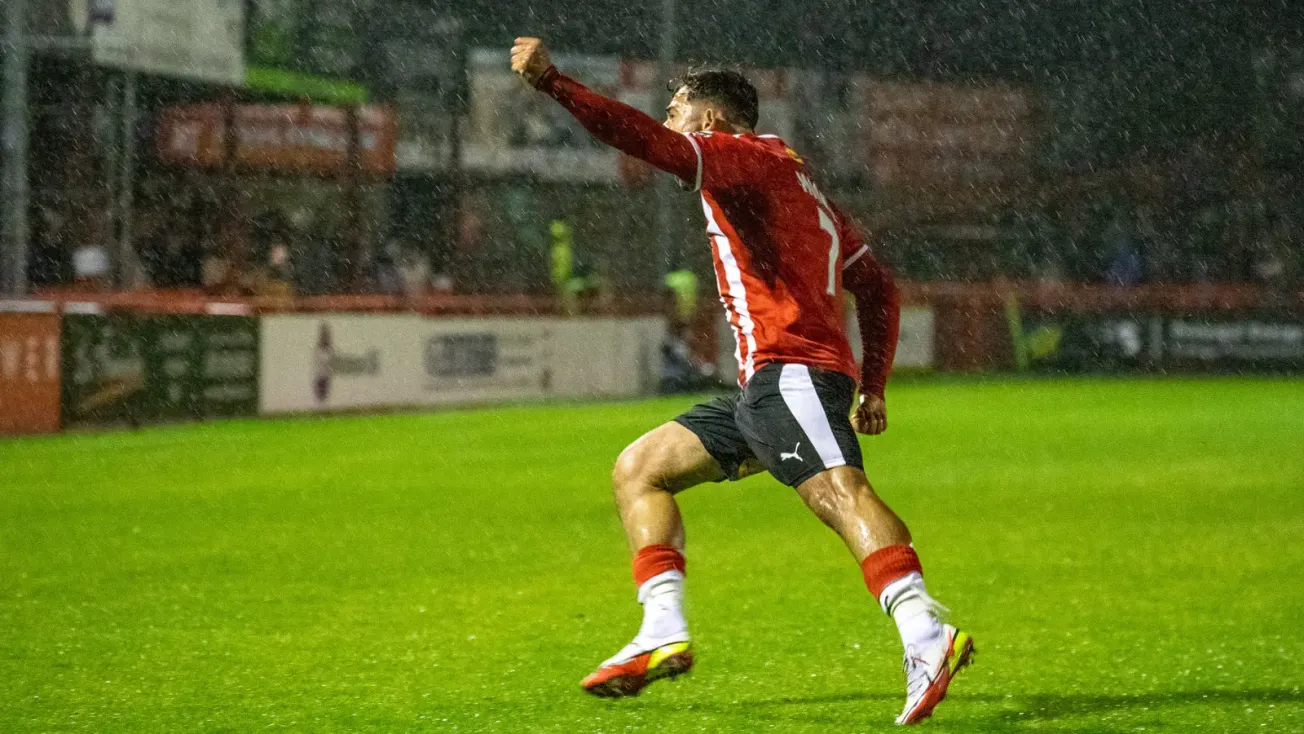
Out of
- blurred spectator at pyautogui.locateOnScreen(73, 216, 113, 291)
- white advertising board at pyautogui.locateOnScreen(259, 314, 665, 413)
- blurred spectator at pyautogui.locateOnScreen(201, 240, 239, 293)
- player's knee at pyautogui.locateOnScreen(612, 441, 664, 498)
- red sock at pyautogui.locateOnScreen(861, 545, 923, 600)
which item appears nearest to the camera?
red sock at pyautogui.locateOnScreen(861, 545, 923, 600)

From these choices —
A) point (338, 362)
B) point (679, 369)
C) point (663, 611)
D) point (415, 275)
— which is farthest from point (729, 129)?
point (415, 275)

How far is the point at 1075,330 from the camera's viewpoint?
28.1m

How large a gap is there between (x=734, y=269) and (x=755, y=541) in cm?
427

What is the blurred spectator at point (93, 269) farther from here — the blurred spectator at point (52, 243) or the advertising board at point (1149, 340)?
the advertising board at point (1149, 340)

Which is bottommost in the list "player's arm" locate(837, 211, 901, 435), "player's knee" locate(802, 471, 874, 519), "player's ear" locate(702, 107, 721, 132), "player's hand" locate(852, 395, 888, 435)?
"player's knee" locate(802, 471, 874, 519)

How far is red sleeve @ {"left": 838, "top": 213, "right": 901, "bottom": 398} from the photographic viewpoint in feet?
16.3

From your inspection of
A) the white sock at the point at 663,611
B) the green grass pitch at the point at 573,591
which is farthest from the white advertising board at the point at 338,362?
the white sock at the point at 663,611

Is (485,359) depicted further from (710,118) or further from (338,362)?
(710,118)

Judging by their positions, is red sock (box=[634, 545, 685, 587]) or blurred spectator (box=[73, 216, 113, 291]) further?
blurred spectator (box=[73, 216, 113, 291])

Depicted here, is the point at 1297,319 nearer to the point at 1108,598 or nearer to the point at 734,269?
the point at 1108,598

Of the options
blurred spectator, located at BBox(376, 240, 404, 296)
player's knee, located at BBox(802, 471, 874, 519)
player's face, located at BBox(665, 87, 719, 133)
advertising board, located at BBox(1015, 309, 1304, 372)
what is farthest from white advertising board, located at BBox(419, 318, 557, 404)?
player's knee, located at BBox(802, 471, 874, 519)

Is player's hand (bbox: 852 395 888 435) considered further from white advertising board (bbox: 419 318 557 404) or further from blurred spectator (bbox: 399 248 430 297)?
blurred spectator (bbox: 399 248 430 297)

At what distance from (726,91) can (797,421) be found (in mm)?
947

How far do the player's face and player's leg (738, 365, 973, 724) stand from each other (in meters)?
0.70
